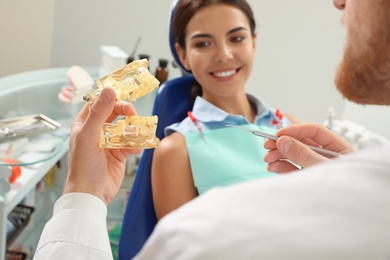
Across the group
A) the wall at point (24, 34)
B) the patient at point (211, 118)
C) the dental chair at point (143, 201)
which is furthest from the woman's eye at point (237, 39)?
the wall at point (24, 34)

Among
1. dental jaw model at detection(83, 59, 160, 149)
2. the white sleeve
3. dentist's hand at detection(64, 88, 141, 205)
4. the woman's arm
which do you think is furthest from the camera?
the woman's arm

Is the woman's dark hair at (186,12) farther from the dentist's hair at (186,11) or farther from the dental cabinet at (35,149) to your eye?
the dental cabinet at (35,149)

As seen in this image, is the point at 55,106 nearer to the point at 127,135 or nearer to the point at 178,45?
the point at 178,45

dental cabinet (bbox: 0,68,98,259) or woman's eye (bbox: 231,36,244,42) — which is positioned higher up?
woman's eye (bbox: 231,36,244,42)

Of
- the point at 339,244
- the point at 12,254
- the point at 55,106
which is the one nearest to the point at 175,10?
the point at 55,106

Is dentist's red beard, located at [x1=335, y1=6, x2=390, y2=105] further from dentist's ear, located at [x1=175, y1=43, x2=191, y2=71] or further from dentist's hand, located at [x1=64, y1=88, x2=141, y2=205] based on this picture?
dentist's ear, located at [x1=175, y1=43, x2=191, y2=71]

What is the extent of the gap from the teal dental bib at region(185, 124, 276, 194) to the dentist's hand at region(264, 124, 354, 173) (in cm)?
42

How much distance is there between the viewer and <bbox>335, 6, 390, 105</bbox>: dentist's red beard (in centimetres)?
64

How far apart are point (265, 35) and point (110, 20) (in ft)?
2.66

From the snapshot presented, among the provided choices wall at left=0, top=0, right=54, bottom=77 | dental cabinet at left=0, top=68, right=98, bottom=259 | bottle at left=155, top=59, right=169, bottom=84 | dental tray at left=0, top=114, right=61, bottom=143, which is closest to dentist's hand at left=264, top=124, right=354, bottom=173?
dental cabinet at left=0, top=68, right=98, bottom=259

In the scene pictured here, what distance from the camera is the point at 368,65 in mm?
676

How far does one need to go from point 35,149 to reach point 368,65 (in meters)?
1.28

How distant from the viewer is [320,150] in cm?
114

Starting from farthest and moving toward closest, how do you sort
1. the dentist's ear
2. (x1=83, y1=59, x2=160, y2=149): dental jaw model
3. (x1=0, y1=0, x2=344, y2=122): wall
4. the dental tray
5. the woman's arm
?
(x1=0, y1=0, x2=344, y2=122): wall < the dentist's ear < the dental tray < the woman's arm < (x1=83, y1=59, x2=160, y2=149): dental jaw model
